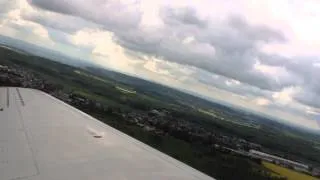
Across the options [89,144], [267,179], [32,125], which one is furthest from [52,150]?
[267,179]

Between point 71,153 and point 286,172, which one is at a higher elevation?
point 71,153

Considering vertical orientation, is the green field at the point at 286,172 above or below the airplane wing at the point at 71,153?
below

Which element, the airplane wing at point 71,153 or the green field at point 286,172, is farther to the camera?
the green field at point 286,172

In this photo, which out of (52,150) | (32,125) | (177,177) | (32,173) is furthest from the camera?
(32,125)

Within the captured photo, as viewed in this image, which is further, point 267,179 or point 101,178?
point 267,179

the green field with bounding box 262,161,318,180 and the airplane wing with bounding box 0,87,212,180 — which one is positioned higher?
the airplane wing with bounding box 0,87,212,180

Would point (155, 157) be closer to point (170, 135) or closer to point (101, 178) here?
point (101, 178)

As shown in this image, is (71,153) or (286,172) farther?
(286,172)

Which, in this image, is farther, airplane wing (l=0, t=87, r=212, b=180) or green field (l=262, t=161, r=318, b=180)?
green field (l=262, t=161, r=318, b=180)
